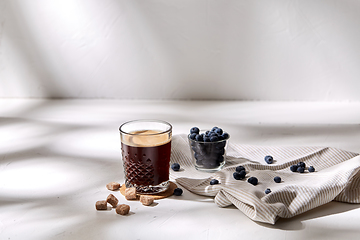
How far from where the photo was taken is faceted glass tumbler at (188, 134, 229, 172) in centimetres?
119

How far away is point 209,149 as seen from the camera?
120cm

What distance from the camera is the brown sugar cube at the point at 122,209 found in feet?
3.18

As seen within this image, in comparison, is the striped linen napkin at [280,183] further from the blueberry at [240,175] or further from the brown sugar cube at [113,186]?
the brown sugar cube at [113,186]

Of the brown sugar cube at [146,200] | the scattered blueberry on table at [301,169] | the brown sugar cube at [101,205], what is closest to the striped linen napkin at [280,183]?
the scattered blueberry on table at [301,169]

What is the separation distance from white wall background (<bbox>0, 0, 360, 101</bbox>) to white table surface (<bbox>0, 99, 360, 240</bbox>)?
100mm

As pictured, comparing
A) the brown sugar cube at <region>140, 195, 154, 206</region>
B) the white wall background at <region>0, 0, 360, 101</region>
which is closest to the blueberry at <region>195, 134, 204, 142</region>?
the brown sugar cube at <region>140, 195, 154, 206</region>

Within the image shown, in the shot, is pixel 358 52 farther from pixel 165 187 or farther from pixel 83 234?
pixel 83 234

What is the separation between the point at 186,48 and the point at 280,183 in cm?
121

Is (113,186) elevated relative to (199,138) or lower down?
lower down

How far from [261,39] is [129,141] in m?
1.25

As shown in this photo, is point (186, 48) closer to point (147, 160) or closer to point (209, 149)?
point (209, 149)

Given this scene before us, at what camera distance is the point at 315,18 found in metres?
2.03

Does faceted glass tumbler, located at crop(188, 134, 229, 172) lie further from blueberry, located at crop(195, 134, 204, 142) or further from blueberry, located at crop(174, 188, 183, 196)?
blueberry, located at crop(174, 188, 183, 196)

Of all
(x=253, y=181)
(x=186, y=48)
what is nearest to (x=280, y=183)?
(x=253, y=181)
